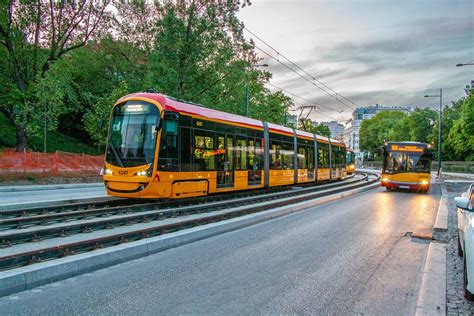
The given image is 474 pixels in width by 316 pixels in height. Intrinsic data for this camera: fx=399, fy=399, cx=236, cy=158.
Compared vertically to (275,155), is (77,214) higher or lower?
lower

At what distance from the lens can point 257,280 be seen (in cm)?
586

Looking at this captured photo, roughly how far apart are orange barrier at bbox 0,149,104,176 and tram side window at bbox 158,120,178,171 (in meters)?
13.9

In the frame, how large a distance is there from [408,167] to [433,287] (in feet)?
59.7

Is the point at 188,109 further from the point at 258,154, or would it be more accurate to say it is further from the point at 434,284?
the point at 434,284

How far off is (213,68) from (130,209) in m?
20.6

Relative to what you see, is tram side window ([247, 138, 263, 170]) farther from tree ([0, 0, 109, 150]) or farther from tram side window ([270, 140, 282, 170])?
tree ([0, 0, 109, 150])

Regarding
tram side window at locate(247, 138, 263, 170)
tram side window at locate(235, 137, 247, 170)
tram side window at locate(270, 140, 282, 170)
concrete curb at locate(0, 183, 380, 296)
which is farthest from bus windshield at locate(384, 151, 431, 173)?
concrete curb at locate(0, 183, 380, 296)

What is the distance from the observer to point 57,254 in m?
6.36

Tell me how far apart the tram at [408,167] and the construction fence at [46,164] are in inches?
745

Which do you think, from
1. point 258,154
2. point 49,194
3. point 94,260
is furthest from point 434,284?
point 49,194

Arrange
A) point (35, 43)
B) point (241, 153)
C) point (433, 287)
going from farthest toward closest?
point (35, 43)
point (241, 153)
point (433, 287)

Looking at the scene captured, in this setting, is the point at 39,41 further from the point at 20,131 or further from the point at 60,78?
the point at 20,131

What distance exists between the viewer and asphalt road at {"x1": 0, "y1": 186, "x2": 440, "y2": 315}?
4824 millimetres

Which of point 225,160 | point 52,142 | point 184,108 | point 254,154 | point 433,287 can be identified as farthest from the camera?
point 52,142
